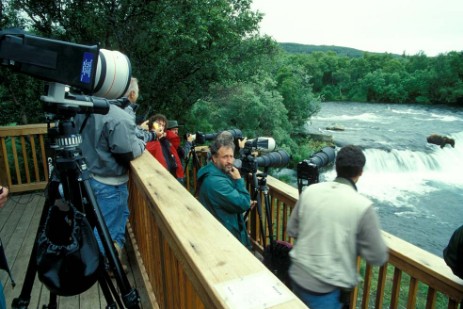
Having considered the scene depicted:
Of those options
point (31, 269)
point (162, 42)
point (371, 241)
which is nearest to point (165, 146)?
point (31, 269)

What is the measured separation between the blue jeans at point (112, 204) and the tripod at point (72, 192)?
0.85 metres

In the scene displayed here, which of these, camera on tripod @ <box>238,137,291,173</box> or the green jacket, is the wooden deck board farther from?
camera on tripod @ <box>238,137,291,173</box>

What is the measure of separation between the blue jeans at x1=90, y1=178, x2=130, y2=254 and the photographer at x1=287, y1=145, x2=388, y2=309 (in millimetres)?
1316

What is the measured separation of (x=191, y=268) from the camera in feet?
3.09

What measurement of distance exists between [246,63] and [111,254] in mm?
7763

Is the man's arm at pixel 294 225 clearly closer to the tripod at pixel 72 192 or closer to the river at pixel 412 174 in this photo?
the tripod at pixel 72 192

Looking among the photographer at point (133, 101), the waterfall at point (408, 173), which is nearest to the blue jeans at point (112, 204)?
the photographer at point (133, 101)

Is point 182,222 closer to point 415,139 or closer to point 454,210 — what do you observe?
point 454,210

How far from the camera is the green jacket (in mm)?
2268

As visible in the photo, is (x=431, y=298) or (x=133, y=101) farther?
(x=133, y=101)

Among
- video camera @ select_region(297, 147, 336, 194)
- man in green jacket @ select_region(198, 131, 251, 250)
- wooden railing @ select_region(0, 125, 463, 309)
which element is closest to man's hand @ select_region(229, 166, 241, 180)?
man in green jacket @ select_region(198, 131, 251, 250)

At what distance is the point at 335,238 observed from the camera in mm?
1650

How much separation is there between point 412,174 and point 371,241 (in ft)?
50.5

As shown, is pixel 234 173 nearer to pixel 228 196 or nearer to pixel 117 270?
pixel 228 196
